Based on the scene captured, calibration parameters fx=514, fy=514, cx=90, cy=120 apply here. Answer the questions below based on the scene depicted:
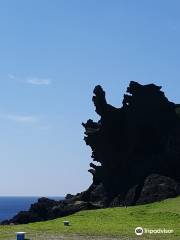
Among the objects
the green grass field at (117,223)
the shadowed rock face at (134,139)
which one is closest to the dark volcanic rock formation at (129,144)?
the shadowed rock face at (134,139)

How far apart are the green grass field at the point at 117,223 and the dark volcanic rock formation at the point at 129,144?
2867 centimetres

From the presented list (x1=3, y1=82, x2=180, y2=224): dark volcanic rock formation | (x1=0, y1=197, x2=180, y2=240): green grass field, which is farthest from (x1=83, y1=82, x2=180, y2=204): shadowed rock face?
(x1=0, y1=197, x2=180, y2=240): green grass field

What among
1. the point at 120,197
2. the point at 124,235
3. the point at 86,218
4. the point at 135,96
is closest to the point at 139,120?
the point at 135,96

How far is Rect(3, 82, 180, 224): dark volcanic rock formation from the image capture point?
85500mm

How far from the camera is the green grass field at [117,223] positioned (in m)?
33.7

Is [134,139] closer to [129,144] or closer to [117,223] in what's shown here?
[129,144]

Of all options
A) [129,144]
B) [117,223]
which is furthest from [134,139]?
[117,223]

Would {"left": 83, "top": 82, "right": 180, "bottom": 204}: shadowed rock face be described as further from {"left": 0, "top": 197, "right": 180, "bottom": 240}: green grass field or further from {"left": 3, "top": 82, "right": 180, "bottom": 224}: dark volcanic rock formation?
{"left": 0, "top": 197, "right": 180, "bottom": 240}: green grass field

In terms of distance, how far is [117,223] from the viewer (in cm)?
4122

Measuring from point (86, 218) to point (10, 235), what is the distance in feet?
44.8

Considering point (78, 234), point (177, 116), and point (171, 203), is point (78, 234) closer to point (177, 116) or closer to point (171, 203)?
point (171, 203)

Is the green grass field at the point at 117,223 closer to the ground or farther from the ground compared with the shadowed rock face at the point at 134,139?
closer to the ground

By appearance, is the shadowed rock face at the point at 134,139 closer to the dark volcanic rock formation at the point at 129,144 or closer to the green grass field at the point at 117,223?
the dark volcanic rock formation at the point at 129,144

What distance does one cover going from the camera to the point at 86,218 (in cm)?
4556
